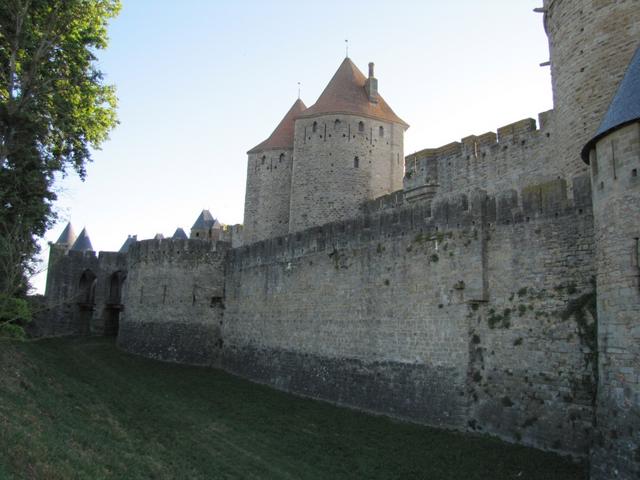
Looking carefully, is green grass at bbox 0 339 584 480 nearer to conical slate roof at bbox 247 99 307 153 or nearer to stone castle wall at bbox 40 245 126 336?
conical slate roof at bbox 247 99 307 153

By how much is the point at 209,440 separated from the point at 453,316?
5.83m

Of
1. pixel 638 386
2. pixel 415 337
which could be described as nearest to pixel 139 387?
pixel 415 337

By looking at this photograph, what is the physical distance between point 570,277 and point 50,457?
900cm

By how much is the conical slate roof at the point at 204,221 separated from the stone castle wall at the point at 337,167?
67.8ft

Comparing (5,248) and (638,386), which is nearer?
(638,386)

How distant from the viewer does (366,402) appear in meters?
15.3

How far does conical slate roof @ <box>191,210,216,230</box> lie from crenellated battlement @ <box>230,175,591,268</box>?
84.5 ft

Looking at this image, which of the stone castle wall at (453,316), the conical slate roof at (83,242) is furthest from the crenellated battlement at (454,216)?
the conical slate roof at (83,242)

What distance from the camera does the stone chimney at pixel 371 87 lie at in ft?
92.1

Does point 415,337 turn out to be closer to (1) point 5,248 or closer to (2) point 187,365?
(1) point 5,248

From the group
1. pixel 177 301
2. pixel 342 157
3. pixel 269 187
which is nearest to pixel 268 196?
pixel 269 187

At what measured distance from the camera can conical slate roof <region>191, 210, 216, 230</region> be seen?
46.3m

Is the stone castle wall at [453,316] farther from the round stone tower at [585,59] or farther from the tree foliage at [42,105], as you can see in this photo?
the tree foliage at [42,105]

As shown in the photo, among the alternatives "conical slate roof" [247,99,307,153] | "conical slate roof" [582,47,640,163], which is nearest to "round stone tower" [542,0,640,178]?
"conical slate roof" [582,47,640,163]
